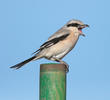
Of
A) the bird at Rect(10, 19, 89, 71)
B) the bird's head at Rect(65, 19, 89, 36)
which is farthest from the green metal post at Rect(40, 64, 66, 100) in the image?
the bird's head at Rect(65, 19, 89, 36)

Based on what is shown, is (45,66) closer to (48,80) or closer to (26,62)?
(48,80)

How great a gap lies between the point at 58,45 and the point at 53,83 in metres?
2.51

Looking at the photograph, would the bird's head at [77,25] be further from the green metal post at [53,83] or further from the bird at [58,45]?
the green metal post at [53,83]

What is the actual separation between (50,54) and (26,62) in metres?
0.59

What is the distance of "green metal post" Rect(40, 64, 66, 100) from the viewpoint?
5461 millimetres

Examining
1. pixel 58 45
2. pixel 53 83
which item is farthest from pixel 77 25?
pixel 53 83

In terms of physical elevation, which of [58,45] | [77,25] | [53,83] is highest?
[77,25]

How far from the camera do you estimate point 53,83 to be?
17.9ft

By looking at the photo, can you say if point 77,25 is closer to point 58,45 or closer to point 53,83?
point 58,45

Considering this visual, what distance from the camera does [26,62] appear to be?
7.91 metres

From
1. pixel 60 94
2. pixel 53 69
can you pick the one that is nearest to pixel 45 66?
pixel 53 69

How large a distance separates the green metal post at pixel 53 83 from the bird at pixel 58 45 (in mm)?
2137

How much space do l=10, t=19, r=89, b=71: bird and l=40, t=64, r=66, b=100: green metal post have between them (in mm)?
2137

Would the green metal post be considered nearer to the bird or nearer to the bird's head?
the bird
